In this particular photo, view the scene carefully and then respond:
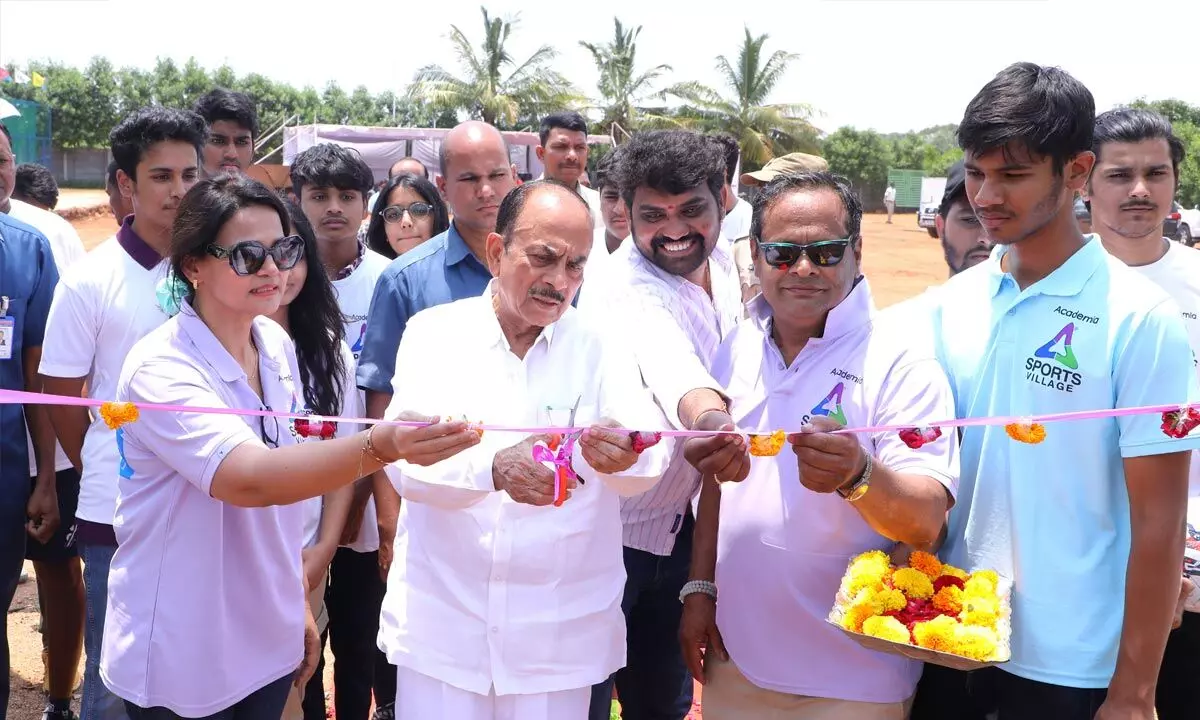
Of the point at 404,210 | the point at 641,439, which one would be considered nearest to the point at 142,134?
the point at 404,210

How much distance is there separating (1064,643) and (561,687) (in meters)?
1.54

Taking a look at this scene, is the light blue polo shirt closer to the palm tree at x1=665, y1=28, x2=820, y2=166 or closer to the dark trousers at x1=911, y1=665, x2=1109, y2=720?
the dark trousers at x1=911, y1=665, x2=1109, y2=720

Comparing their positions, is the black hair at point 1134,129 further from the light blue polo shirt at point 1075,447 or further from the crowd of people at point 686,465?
the light blue polo shirt at point 1075,447

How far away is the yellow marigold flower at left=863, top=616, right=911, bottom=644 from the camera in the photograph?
288 centimetres

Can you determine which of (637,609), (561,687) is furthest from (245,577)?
(637,609)

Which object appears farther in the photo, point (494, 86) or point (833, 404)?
point (494, 86)

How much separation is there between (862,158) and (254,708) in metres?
60.1

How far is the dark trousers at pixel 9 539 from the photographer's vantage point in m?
4.34

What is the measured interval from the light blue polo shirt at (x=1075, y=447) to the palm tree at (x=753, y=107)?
51468mm

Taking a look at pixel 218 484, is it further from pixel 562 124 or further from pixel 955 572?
pixel 562 124

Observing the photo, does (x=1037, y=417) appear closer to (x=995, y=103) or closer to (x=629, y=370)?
(x=995, y=103)

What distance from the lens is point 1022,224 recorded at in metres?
3.13

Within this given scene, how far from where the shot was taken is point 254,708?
337 cm

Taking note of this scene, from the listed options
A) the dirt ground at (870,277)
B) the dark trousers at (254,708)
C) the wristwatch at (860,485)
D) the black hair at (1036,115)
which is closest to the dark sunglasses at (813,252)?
the black hair at (1036,115)
